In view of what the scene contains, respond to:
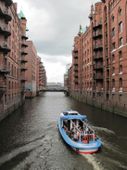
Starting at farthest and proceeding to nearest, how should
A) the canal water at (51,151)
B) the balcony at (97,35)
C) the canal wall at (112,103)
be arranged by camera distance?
1. the balcony at (97,35)
2. the canal wall at (112,103)
3. the canal water at (51,151)

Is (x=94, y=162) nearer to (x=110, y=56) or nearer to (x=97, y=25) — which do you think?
(x=110, y=56)

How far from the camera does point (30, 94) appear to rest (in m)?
119

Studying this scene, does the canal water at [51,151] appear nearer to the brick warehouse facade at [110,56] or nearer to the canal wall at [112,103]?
the canal wall at [112,103]

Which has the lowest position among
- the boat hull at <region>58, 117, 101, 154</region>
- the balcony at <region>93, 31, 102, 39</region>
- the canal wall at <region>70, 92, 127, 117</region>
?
the boat hull at <region>58, 117, 101, 154</region>

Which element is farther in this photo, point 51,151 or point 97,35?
point 97,35

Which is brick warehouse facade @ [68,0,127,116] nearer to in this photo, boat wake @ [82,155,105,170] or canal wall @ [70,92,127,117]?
canal wall @ [70,92,127,117]

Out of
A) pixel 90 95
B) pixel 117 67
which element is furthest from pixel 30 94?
pixel 117 67

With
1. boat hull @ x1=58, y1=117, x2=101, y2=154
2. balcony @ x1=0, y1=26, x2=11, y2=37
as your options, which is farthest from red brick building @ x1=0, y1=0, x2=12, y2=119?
boat hull @ x1=58, y1=117, x2=101, y2=154

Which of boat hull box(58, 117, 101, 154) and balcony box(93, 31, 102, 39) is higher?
balcony box(93, 31, 102, 39)

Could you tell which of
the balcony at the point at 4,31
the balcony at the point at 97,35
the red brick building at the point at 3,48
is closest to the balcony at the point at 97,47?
the balcony at the point at 97,35

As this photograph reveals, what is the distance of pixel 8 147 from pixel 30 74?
97457 mm

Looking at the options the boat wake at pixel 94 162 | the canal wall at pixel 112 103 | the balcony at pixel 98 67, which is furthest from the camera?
the balcony at pixel 98 67

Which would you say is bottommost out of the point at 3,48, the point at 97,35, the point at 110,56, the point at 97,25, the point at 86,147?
the point at 86,147

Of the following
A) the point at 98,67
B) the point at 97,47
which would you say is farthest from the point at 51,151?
the point at 97,47
